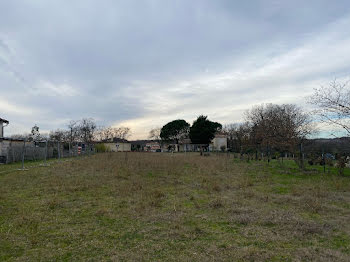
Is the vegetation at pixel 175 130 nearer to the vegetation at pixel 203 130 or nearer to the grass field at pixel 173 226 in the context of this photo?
the vegetation at pixel 203 130

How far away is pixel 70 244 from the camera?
129 inches

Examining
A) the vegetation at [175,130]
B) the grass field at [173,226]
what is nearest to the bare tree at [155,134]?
the vegetation at [175,130]

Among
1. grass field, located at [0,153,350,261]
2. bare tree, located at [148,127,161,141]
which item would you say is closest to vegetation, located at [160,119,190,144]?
bare tree, located at [148,127,161,141]

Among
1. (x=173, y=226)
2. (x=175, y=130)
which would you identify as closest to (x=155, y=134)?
(x=175, y=130)

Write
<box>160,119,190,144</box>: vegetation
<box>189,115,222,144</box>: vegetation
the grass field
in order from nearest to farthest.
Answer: the grass field → <box>189,115,222,144</box>: vegetation → <box>160,119,190,144</box>: vegetation

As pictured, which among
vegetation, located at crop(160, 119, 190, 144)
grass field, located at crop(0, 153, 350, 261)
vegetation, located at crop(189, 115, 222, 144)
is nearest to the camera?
grass field, located at crop(0, 153, 350, 261)

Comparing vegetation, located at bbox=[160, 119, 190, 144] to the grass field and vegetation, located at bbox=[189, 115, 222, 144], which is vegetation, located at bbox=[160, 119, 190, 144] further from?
the grass field

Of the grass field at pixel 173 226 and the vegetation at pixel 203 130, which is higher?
the vegetation at pixel 203 130

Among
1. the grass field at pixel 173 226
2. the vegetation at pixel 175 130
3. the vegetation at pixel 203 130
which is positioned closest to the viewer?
the grass field at pixel 173 226

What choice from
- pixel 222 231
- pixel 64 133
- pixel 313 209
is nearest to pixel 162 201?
pixel 222 231

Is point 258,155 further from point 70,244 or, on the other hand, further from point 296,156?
point 70,244

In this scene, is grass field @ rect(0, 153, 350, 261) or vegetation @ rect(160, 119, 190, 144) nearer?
grass field @ rect(0, 153, 350, 261)

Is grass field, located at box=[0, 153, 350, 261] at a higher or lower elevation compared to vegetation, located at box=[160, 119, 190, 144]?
lower

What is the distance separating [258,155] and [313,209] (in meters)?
19.0
